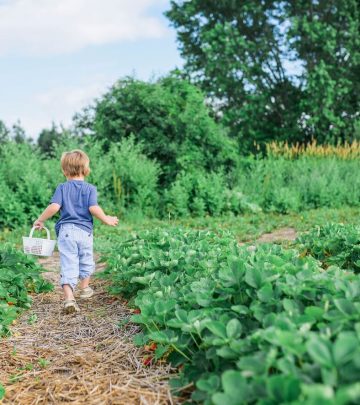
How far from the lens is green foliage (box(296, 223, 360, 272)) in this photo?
172 inches

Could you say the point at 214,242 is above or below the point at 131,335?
above

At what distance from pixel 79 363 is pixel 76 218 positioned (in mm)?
1785

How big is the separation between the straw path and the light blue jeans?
374 mm

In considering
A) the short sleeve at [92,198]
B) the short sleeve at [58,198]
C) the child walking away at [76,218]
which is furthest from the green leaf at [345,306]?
the short sleeve at [58,198]

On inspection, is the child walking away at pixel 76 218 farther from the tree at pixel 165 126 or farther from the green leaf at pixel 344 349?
the tree at pixel 165 126

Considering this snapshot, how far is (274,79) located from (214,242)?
2011 centimetres

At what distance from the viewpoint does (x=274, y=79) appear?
77.9 feet

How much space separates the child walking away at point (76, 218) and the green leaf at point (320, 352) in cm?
296

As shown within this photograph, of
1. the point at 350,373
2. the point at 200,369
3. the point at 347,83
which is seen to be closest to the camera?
the point at 350,373

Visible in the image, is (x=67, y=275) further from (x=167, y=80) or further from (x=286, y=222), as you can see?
(x=167, y=80)

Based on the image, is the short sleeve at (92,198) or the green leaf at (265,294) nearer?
the green leaf at (265,294)

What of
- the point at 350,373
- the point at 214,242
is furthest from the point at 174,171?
the point at 350,373

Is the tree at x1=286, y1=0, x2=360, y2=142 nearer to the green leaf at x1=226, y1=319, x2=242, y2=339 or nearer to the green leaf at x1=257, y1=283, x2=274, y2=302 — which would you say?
the green leaf at x1=257, y1=283, x2=274, y2=302

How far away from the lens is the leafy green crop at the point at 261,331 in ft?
5.55
